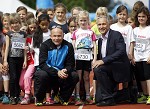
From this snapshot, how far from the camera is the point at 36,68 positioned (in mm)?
7824

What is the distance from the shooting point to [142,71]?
7770mm

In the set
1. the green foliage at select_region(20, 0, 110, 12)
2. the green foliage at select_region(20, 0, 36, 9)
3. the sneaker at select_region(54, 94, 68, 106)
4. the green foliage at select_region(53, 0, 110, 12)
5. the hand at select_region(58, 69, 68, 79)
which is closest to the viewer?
the hand at select_region(58, 69, 68, 79)

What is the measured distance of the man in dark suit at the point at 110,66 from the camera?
7332 millimetres

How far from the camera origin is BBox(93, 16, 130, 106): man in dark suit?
733cm

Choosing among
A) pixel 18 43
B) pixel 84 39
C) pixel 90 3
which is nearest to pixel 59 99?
pixel 84 39

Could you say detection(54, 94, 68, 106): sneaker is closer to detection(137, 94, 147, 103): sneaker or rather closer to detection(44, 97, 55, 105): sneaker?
detection(44, 97, 55, 105): sneaker

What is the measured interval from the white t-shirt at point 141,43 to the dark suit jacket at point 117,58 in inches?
13.3

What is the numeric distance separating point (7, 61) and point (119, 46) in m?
1.94

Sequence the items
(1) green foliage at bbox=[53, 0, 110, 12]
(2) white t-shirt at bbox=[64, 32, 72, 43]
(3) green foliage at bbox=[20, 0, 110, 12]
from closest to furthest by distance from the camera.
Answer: (2) white t-shirt at bbox=[64, 32, 72, 43] → (3) green foliage at bbox=[20, 0, 110, 12] → (1) green foliage at bbox=[53, 0, 110, 12]

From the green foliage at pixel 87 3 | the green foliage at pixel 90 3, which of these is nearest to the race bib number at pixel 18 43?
the green foliage at pixel 87 3

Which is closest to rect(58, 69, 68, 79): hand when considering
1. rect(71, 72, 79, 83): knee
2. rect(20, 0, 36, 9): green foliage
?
rect(71, 72, 79, 83): knee

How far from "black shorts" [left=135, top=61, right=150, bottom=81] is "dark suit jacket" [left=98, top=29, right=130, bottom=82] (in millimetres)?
373

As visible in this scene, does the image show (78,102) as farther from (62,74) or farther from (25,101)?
(25,101)

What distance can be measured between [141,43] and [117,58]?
609mm
